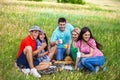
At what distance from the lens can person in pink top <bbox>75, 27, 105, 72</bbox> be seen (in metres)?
9.43

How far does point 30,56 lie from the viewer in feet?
29.5

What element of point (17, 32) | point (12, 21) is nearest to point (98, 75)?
point (17, 32)

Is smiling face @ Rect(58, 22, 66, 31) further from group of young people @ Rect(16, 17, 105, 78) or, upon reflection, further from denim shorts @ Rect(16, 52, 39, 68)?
denim shorts @ Rect(16, 52, 39, 68)

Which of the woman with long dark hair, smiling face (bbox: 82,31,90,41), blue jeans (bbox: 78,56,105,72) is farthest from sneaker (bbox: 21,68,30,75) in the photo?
smiling face (bbox: 82,31,90,41)

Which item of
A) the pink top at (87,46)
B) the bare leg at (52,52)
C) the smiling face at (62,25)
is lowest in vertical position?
the bare leg at (52,52)

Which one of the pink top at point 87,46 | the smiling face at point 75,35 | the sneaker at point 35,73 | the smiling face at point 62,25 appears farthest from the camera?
the smiling face at point 62,25

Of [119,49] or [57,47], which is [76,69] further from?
[119,49]

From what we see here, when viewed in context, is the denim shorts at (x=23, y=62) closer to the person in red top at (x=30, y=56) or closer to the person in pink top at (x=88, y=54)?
the person in red top at (x=30, y=56)

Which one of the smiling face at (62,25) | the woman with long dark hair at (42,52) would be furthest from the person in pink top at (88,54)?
the woman with long dark hair at (42,52)

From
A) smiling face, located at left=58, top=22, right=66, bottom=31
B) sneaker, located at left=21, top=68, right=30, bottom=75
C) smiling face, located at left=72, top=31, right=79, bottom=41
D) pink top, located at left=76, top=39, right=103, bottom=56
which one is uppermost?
smiling face, located at left=58, top=22, right=66, bottom=31

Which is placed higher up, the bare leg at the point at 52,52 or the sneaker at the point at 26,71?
the bare leg at the point at 52,52

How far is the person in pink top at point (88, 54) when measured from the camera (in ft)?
30.9

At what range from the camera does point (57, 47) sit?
408 inches

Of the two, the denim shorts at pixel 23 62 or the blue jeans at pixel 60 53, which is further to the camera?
the blue jeans at pixel 60 53
